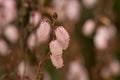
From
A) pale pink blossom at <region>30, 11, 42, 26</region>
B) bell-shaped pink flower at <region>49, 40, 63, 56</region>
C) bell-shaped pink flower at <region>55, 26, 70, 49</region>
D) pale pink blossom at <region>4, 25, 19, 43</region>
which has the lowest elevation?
pale pink blossom at <region>4, 25, 19, 43</region>

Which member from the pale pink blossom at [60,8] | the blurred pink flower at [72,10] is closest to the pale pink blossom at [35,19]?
the pale pink blossom at [60,8]

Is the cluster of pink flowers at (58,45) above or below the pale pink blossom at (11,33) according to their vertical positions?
above

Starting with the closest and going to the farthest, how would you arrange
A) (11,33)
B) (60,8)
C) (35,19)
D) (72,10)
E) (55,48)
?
(55,48), (35,19), (11,33), (60,8), (72,10)

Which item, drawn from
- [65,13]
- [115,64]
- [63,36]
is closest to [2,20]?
[65,13]

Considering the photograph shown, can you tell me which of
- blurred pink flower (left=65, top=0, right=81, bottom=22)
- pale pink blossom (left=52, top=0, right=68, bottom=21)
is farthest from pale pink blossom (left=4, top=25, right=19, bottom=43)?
blurred pink flower (left=65, top=0, right=81, bottom=22)

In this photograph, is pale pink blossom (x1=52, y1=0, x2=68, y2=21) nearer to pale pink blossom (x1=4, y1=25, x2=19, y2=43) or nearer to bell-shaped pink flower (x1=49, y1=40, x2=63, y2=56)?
pale pink blossom (x1=4, y1=25, x2=19, y2=43)

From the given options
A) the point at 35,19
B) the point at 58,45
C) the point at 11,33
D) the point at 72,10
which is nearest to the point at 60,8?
the point at 72,10

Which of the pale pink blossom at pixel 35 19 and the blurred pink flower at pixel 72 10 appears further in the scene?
the blurred pink flower at pixel 72 10

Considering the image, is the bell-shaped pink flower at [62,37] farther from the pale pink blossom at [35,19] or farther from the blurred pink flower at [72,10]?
the blurred pink flower at [72,10]

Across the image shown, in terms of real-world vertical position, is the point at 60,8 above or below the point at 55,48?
below

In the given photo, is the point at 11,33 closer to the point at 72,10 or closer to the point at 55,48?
the point at 72,10

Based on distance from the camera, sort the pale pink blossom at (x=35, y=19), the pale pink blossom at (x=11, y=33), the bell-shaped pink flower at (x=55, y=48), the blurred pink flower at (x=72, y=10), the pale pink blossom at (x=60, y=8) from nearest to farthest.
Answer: the bell-shaped pink flower at (x=55, y=48) → the pale pink blossom at (x=35, y=19) → the pale pink blossom at (x=11, y=33) → the pale pink blossom at (x=60, y=8) → the blurred pink flower at (x=72, y=10)

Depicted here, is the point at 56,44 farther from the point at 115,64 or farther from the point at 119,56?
the point at 119,56
